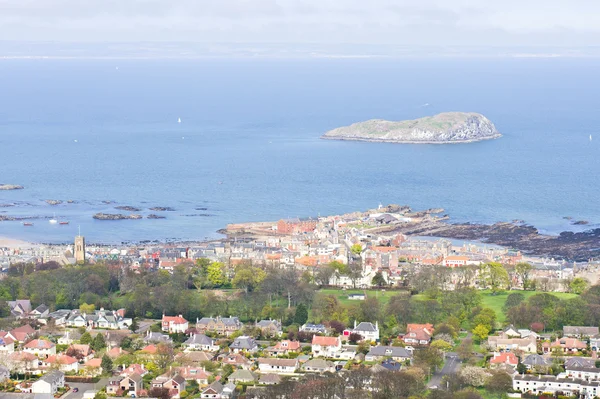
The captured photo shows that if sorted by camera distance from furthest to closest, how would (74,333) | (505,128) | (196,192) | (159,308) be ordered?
1. (505,128)
2. (196,192)
3. (159,308)
4. (74,333)

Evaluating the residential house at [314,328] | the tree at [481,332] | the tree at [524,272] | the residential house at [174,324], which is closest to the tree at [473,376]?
the tree at [481,332]

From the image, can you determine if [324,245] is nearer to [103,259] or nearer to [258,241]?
[258,241]

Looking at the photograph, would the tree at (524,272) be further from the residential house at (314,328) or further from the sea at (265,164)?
the sea at (265,164)

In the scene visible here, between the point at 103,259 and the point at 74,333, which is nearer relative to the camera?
the point at 74,333

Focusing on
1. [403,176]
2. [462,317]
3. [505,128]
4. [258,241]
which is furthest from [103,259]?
[505,128]

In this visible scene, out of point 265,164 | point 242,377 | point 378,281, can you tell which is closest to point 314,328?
point 242,377

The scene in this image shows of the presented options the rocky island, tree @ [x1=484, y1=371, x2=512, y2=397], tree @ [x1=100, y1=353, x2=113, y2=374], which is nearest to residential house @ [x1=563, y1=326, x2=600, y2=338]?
tree @ [x1=484, y1=371, x2=512, y2=397]

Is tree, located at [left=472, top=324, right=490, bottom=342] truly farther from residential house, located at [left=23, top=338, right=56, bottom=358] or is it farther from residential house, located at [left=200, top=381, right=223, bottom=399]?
residential house, located at [left=23, top=338, right=56, bottom=358]
